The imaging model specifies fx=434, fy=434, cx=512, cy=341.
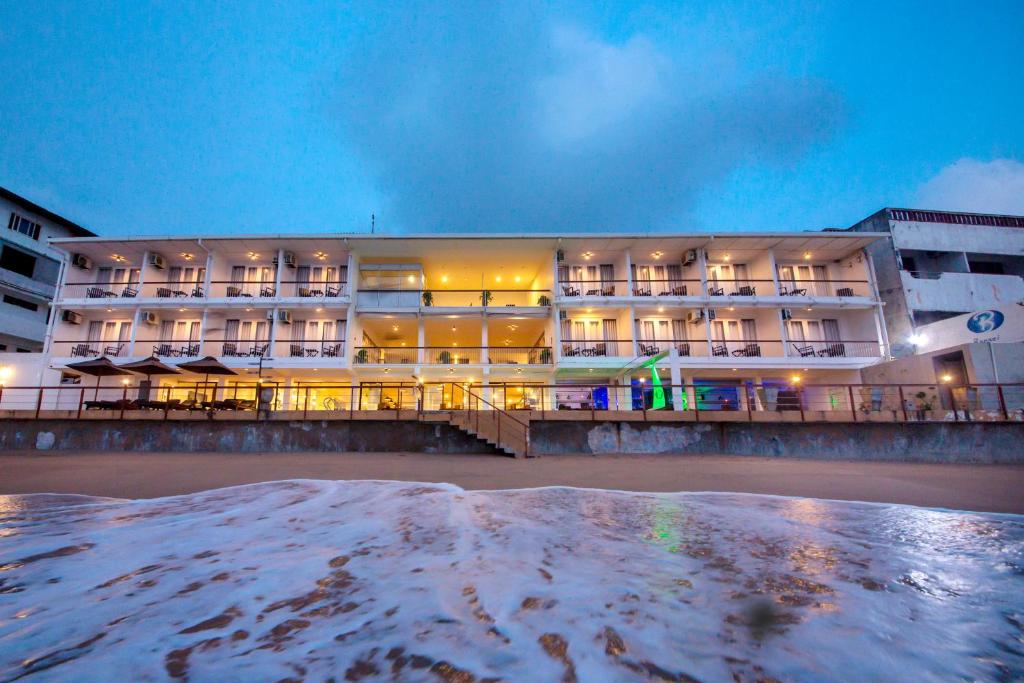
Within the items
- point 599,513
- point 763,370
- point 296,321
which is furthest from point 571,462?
point 296,321

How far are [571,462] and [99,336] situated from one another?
2588 centimetres

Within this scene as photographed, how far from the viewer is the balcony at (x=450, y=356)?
20.8 m

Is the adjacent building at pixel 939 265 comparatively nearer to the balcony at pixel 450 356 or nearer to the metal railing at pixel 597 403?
the metal railing at pixel 597 403

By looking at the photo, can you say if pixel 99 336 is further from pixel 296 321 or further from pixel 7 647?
pixel 7 647

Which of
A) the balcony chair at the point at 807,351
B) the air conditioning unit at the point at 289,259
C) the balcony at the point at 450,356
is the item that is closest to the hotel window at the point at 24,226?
the air conditioning unit at the point at 289,259

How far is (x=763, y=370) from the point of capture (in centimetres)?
2120

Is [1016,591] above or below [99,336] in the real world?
below

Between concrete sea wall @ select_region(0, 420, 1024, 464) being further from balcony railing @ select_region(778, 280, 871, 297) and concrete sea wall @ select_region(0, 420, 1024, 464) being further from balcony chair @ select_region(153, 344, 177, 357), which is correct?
balcony railing @ select_region(778, 280, 871, 297)

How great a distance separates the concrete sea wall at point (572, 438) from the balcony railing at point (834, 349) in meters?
10.8

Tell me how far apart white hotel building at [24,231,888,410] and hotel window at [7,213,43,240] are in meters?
7.37

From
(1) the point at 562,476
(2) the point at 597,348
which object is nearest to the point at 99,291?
(2) the point at 597,348

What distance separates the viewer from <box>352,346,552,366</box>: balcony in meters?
20.8

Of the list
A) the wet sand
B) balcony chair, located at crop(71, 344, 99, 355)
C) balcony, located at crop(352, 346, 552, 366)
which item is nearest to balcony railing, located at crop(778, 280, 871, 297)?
balcony, located at crop(352, 346, 552, 366)

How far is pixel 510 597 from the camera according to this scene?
215cm
